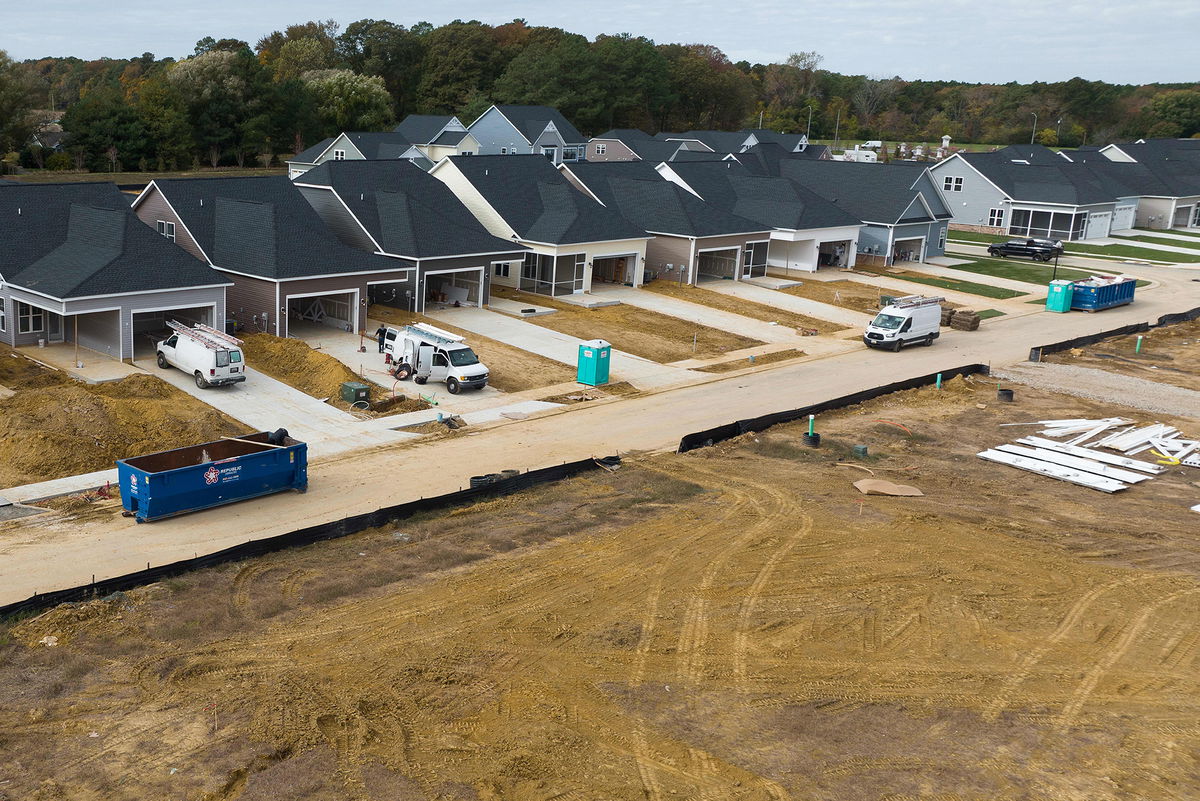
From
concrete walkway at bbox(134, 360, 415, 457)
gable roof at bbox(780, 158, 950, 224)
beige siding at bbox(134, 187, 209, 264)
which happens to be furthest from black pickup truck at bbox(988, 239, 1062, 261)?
concrete walkway at bbox(134, 360, 415, 457)

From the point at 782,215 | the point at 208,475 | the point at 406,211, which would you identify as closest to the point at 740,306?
the point at 782,215

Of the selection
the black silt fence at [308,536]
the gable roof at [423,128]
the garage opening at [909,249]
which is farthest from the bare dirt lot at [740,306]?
the gable roof at [423,128]

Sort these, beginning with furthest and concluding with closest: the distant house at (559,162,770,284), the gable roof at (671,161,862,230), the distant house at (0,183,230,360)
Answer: the gable roof at (671,161,862,230) < the distant house at (559,162,770,284) < the distant house at (0,183,230,360)

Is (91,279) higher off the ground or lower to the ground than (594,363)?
higher

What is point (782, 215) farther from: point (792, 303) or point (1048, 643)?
point (1048, 643)

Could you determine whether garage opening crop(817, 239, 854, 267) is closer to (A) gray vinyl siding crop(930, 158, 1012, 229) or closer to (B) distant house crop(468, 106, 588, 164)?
(A) gray vinyl siding crop(930, 158, 1012, 229)

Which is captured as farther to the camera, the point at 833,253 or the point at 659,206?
the point at 833,253
